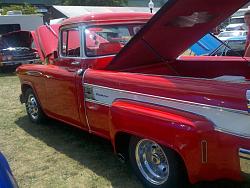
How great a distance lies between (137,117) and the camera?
3.74 metres

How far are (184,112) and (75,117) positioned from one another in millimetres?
2147

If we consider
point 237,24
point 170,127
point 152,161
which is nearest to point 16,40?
point 152,161

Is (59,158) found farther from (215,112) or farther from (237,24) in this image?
(237,24)

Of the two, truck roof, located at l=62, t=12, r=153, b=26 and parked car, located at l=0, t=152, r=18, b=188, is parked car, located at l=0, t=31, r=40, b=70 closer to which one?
truck roof, located at l=62, t=12, r=153, b=26

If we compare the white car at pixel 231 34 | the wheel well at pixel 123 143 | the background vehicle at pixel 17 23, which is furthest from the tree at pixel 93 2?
the wheel well at pixel 123 143

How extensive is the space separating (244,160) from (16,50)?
1287 centimetres

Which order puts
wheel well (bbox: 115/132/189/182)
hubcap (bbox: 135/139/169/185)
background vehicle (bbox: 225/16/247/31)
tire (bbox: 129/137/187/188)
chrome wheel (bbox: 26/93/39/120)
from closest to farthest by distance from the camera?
1. tire (bbox: 129/137/187/188)
2. hubcap (bbox: 135/139/169/185)
3. wheel well (bbox: 115/132/189/182)
4. chrome wheel (bbox: 26/93/39/120)
5. background vehicle (bbox: 225/16/247/31)

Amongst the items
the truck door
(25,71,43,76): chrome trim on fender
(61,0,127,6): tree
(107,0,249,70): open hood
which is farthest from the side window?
(61,0,127,6): tree

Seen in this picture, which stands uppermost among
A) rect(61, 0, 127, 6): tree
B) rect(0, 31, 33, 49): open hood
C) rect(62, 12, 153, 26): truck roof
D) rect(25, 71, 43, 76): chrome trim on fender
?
rect(61, 0, 127, 6): tree

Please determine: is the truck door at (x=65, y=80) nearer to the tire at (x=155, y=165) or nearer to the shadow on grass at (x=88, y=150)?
the shadow on grass at (x=88, y=150)

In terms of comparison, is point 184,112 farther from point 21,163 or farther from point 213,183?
point 21,163

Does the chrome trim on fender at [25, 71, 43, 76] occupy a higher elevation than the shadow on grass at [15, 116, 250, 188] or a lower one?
higher

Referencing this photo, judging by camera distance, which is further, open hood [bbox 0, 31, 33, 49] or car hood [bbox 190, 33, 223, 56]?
open hood [bbox 0, 31, 33, 49]

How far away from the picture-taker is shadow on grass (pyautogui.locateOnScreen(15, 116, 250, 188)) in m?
4.36
